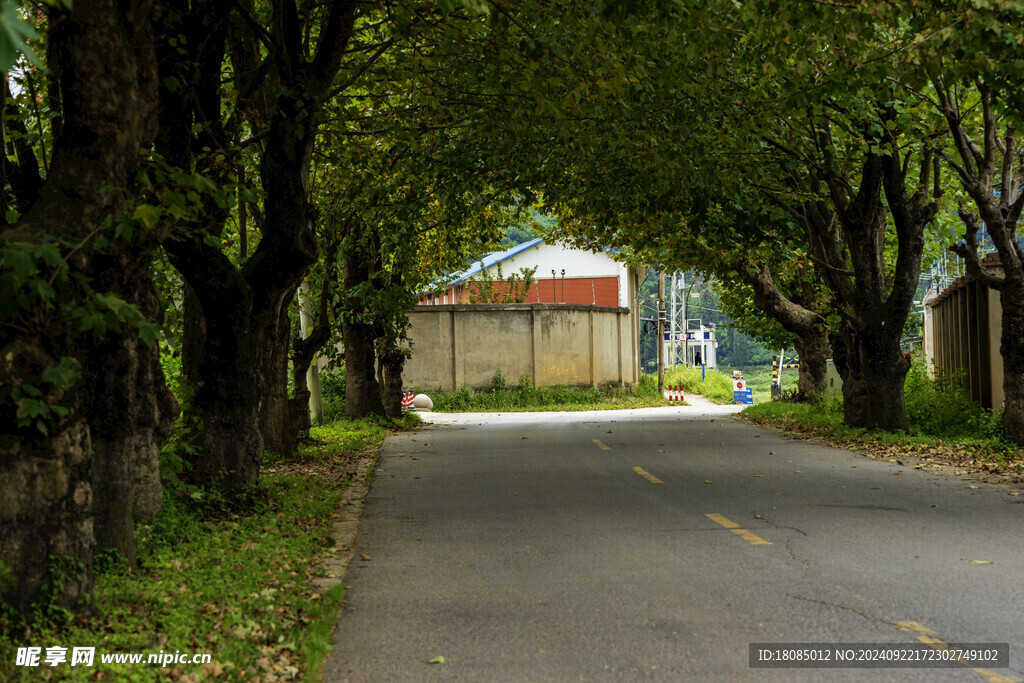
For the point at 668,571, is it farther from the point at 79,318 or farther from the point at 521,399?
the point at 521,399

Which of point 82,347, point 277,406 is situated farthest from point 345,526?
point 277,406

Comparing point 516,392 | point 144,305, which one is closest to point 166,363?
point 144,305

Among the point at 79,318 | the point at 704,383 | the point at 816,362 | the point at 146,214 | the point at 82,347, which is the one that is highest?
the point at 146,214

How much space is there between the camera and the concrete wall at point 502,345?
36500 millimetres

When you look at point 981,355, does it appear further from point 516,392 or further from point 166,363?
point 516,392

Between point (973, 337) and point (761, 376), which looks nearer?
point (973, 337)

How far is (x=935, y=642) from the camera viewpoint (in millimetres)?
5660

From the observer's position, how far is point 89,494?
6.00 meters

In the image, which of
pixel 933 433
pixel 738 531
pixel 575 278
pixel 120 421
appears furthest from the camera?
pixel 575 278

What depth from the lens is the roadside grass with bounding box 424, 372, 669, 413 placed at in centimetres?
3538

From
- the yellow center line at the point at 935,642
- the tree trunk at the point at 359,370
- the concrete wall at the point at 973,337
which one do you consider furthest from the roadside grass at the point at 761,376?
the yellow center line at the point at 935,642

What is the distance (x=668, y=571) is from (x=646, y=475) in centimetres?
624

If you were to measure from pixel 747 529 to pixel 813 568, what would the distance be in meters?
1.78

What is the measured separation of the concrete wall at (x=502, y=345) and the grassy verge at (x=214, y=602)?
2585 cm
